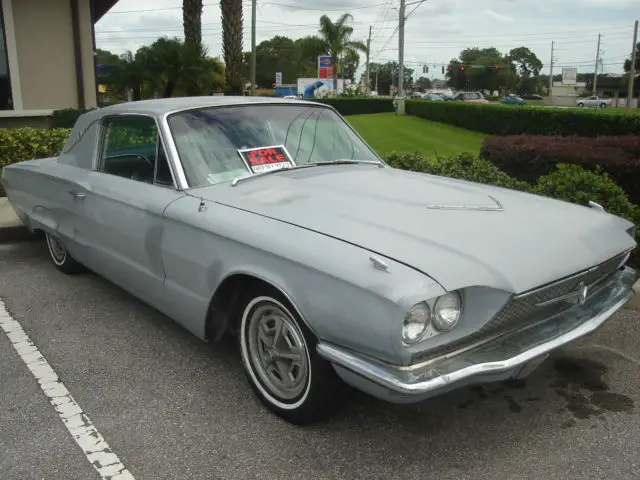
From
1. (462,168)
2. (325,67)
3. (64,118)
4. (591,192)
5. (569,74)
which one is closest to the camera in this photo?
(591,192)

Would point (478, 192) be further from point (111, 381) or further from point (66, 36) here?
point (66, 36)

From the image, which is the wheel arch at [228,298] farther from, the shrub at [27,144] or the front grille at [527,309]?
the shrub at [27,144]

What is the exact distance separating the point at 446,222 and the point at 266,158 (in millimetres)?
1342

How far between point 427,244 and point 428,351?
1.48 ft

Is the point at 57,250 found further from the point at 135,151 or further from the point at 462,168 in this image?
the point at 462,168

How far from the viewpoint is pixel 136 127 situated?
4.11 m

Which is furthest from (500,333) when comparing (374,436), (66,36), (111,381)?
(66,36)

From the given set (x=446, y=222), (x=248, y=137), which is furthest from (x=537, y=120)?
(x=446, y=222)

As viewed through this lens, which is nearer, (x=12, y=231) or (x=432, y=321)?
(x=432, y=321)

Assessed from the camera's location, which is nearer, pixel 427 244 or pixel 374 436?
pixel 427 244

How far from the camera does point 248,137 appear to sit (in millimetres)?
3797

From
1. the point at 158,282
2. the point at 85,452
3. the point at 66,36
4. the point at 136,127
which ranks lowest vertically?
the point at 85,452

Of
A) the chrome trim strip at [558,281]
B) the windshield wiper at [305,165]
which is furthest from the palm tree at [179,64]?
the chrome trim strip at [558,281]

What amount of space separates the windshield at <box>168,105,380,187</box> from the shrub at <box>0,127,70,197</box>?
611 centimetres
